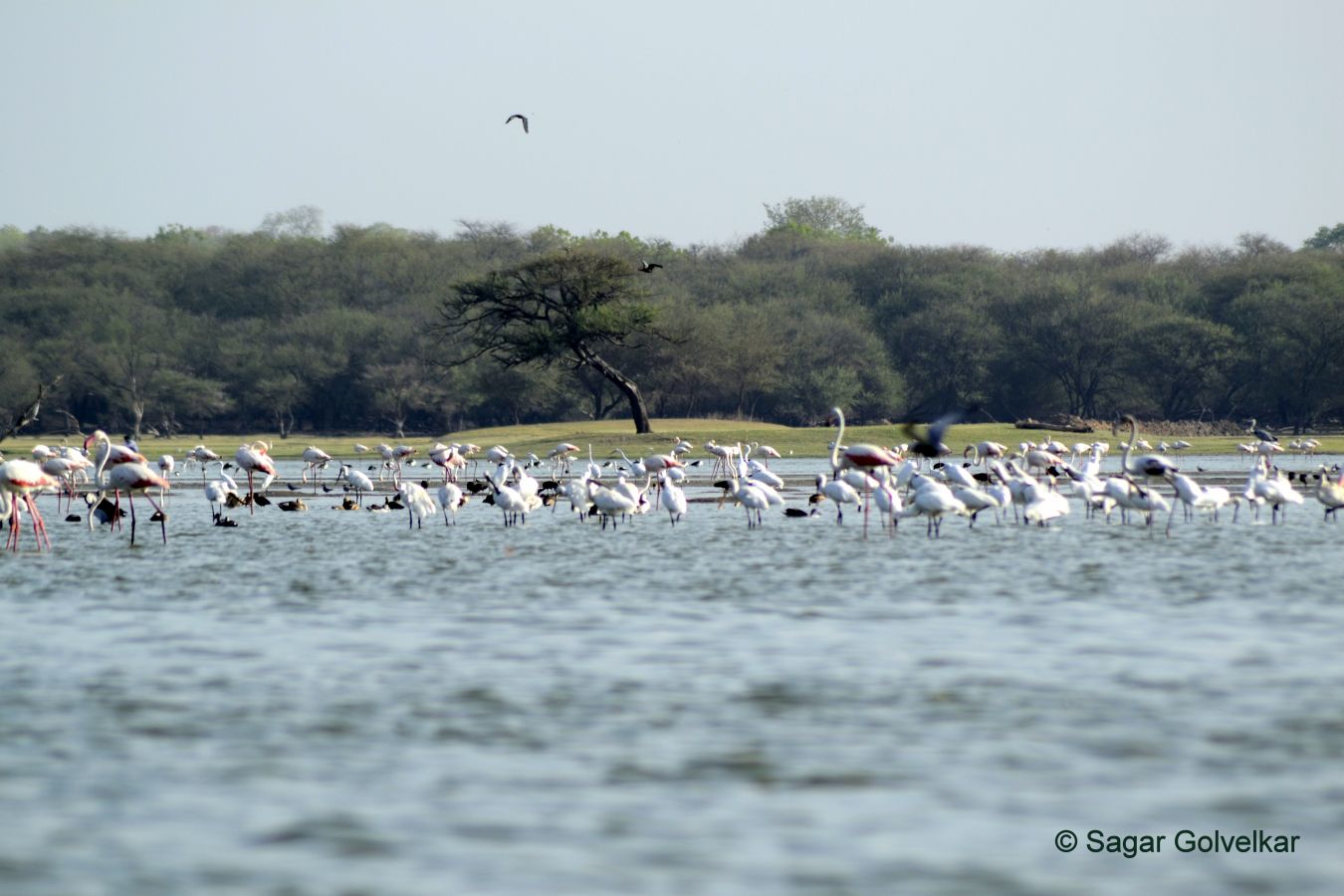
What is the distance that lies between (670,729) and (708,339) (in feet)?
222

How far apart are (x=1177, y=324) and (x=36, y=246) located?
61766 millimetres

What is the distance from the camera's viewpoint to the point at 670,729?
931 centimetres

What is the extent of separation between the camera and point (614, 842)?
23.6 ft

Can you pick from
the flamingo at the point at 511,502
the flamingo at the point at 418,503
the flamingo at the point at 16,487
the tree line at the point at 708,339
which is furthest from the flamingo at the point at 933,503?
the tree line at the point at 708,339

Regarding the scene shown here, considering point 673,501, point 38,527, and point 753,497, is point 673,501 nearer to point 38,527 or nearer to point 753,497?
point 753,497

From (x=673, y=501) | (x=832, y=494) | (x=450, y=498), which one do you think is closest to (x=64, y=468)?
(x=450, y=498)

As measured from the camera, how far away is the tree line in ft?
254

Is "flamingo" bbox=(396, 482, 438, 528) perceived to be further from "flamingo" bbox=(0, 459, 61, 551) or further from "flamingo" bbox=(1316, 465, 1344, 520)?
"flamingo" bbox=(1316, 465, 1344, 520)

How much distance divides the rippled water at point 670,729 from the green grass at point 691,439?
3527cm

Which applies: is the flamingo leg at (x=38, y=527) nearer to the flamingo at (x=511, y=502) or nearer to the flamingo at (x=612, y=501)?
the flamingo at (x=511, y=502)

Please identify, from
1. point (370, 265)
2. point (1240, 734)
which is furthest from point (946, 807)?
point (370, 265)

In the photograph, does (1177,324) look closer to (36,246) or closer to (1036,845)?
(36,246)

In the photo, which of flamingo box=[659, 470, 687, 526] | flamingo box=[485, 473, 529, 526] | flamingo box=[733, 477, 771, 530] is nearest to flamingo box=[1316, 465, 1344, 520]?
flamingo box=[733, 477, 771, 530]

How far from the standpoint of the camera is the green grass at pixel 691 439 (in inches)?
2132
